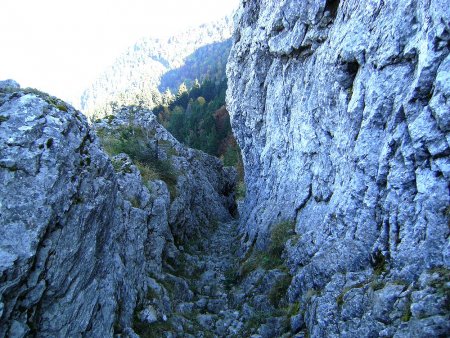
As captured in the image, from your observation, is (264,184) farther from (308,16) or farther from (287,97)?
(308,16)

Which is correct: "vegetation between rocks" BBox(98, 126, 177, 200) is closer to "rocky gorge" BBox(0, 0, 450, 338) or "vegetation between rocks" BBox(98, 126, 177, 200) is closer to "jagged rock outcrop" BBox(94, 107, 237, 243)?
"jagged rock outcrop" BBox(94, 107, 237, 243)

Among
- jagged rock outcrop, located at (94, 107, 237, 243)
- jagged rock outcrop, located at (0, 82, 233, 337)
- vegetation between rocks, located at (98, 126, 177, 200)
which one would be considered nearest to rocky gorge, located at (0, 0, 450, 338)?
jagged rock outcrop, located at (0, 82, 233, 337)

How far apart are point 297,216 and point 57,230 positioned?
1272cm

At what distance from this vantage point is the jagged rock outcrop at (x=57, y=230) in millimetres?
9844

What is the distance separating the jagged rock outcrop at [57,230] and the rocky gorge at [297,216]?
0.06 meters

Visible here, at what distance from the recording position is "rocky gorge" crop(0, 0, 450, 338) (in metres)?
9.54

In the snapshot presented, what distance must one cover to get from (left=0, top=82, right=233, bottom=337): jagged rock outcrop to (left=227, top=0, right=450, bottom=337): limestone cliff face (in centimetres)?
772

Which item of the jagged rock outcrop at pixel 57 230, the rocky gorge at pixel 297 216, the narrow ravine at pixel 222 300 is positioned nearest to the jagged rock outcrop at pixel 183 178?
the rocky gorge at pixel 297 216

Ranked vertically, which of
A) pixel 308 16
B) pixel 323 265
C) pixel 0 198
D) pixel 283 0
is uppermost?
pixel 283 0

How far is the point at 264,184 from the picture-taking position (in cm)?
3003

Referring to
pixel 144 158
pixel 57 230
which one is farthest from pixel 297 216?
pixel 144 158

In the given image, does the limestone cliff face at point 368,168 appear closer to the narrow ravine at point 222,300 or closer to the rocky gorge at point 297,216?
the rocky gorge at point 297,216

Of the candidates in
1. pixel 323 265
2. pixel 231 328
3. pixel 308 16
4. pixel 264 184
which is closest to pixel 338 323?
pixel 323 265

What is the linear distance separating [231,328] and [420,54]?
1320cm
